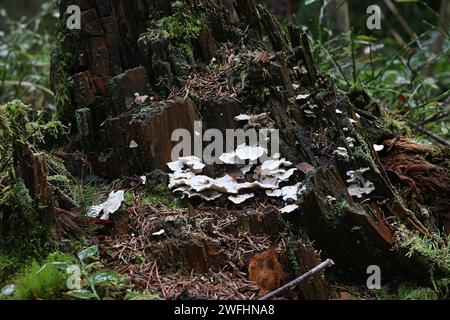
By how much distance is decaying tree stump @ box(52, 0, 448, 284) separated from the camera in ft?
10.6

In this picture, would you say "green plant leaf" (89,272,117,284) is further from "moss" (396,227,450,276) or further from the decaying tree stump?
"moss" (396,227,450,276)

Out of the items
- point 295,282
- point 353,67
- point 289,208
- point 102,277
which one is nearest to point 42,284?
point 102,277

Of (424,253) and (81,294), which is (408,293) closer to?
(424,253)

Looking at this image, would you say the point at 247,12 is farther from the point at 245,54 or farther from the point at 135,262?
the point at 135,262

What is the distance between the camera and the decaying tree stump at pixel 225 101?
3240mm

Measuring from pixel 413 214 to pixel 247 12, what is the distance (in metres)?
2.10

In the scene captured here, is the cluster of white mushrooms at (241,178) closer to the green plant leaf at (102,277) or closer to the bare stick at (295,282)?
the bare stick at (295,282)

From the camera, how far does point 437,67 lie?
1185cm

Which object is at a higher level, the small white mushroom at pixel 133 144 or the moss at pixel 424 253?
the small white mushroom at pixel 133 144

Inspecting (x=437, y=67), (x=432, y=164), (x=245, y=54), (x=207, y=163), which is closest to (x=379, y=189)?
(x=432, y=164)

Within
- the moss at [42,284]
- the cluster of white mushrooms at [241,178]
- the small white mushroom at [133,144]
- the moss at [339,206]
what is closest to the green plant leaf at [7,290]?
the moss at [42,284]

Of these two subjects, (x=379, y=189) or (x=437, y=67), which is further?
(x=437, y=67)

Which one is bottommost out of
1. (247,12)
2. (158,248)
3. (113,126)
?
(158,248)

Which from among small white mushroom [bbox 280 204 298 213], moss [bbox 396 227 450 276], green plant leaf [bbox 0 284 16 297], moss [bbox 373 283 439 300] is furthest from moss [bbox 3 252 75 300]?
moss [bbox 396 227 450 276]
